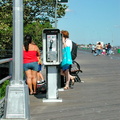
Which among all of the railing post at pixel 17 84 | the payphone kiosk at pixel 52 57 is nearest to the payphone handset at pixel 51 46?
the payphone kiosk at pixel 52 57

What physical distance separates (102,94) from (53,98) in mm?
1705

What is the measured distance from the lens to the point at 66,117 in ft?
21.5

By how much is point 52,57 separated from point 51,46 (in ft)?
0.90

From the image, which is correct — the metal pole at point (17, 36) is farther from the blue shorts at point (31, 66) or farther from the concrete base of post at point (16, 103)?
the blue shorts at point (31, 66)

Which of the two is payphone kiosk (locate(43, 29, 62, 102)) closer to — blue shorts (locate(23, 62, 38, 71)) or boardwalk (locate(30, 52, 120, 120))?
boardwalk (locate(30, 52, 120, 120))

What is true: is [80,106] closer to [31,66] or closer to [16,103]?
[16,103]

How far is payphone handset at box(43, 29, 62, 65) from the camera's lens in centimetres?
859

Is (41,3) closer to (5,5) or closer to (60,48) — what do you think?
(5,5)

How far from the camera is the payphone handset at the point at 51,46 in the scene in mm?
8586

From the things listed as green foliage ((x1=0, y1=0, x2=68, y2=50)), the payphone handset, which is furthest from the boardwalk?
green foliage ((x1=0, y1=0, x2=68, y2=50))

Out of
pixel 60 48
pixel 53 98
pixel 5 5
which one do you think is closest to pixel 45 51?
pixel 60 48

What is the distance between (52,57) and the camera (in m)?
8.59

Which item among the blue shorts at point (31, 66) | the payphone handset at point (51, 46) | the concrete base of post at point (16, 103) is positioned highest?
the payphone handset at point (51, 46)

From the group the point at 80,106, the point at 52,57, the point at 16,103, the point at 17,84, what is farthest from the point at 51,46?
the point at 16,103
